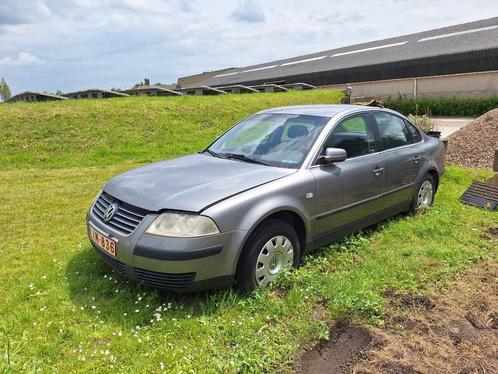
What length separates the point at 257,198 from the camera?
11.2ft

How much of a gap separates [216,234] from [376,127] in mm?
2672

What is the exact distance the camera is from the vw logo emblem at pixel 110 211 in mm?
3512

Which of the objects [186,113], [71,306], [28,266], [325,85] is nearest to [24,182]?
[28,266]

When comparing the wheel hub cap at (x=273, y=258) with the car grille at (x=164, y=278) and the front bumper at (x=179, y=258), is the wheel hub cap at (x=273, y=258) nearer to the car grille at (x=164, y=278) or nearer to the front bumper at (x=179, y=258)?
the front bumper at (x=179, y=258)

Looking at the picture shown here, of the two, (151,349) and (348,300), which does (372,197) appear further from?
(151,349)

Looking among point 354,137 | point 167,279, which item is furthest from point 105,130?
point 167,279

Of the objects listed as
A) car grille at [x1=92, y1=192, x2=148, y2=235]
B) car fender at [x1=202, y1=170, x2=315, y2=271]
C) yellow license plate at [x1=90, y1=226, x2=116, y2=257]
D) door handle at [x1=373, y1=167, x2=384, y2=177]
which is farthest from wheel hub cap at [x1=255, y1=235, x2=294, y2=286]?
door handle at [x1=373, y1=167, x2=384, y2=177]

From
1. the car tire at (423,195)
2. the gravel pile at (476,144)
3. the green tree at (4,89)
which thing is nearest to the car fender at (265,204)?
the car tire at (423,195)

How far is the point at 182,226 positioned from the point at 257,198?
0.67 metres

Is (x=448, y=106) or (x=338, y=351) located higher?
(x=338, y=351)

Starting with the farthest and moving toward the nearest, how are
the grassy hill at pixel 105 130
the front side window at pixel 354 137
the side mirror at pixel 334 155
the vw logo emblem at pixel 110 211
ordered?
the grassy hill at pixel 105 130 < the front side window at pixel 354 137 < the side mirror at pixel 334 155 < the vw logo emblem at pixel 110 211

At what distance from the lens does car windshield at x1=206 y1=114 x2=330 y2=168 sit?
4.10 meters

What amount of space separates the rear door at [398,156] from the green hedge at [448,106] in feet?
60.2

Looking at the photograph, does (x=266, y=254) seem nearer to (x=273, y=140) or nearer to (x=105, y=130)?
(x=273, y=140)
